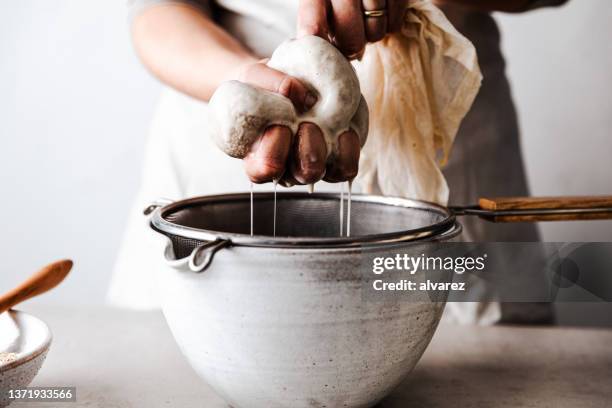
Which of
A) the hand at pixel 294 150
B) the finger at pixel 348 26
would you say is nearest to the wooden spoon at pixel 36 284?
the hand at pixel 294 150

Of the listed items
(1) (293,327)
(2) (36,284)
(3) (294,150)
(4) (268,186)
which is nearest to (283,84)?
(3) (294,150)

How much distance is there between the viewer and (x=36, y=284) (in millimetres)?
670

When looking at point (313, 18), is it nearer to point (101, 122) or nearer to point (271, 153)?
point (271, 153)

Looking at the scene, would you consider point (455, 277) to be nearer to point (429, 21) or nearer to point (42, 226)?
point (429, 21)

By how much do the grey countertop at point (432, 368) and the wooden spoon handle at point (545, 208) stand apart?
170mm

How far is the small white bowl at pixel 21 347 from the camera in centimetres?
57

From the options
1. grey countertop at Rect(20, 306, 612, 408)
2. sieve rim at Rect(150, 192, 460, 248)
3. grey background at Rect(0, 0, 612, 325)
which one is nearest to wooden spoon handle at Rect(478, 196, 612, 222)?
sieve rim at Rect(150, 192, 460, 248)

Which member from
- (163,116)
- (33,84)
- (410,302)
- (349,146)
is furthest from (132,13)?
(33,84)

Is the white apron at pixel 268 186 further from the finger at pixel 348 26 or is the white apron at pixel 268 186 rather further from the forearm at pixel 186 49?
the finger at pixel 348 26

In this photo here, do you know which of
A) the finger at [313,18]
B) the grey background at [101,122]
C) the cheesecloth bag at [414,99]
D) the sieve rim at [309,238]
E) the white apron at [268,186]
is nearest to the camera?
the sieve rim at [309,238]

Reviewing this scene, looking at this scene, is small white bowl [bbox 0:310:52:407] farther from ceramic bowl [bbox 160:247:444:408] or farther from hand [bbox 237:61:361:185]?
hand [bbox 237:61:361:185]

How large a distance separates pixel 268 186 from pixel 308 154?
496 mm

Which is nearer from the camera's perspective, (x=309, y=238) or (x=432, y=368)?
(x=309, y=238)

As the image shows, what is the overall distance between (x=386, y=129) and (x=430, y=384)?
0.31m
